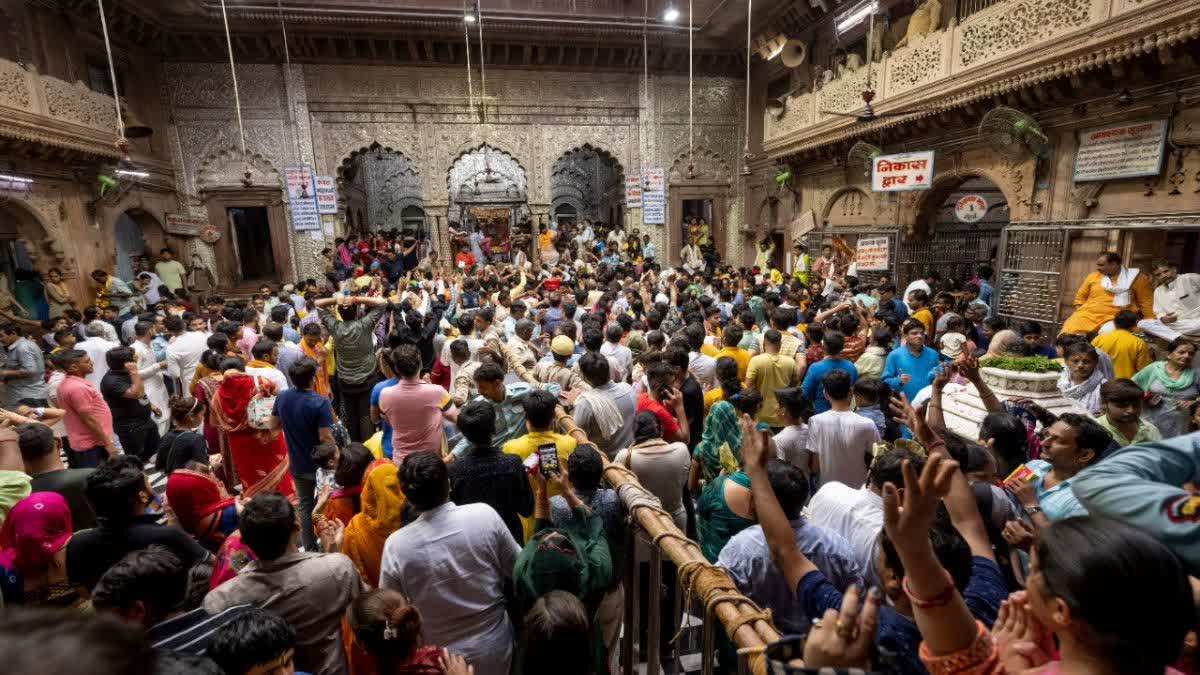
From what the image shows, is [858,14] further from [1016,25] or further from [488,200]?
[488,200]

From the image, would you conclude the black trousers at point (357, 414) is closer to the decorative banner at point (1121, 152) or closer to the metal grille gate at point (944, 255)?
the decorative banner at point (1121, 152)

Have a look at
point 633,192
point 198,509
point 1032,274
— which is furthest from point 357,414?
point 633,192

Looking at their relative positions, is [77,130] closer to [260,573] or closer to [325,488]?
[325,488]

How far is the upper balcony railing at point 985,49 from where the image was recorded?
6.04m

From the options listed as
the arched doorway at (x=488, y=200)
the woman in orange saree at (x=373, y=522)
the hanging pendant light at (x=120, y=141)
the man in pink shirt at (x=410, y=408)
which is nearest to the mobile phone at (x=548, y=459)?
the woman in orange saree at (x=373, y=522)

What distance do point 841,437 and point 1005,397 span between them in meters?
1.55

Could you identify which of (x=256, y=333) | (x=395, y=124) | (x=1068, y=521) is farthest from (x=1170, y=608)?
(x=395, y=124)

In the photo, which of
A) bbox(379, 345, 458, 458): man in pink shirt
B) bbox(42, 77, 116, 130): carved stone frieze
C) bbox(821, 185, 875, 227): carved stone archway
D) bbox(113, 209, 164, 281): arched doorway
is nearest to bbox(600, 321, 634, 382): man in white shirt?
bbox(379, 345, 458, 458): man in pink shirt

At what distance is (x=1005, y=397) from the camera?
3697 mm

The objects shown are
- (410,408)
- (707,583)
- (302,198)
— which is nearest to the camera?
(707,583)

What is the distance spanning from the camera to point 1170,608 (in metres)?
0.94

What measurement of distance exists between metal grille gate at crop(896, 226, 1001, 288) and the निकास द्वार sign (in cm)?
109

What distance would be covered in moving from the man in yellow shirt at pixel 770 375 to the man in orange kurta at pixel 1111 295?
13.6 ft

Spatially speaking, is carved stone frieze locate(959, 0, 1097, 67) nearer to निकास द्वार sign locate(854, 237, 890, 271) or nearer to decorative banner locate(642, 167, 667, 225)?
निकास द्वार sign locate(854, 237, 890, 271)
